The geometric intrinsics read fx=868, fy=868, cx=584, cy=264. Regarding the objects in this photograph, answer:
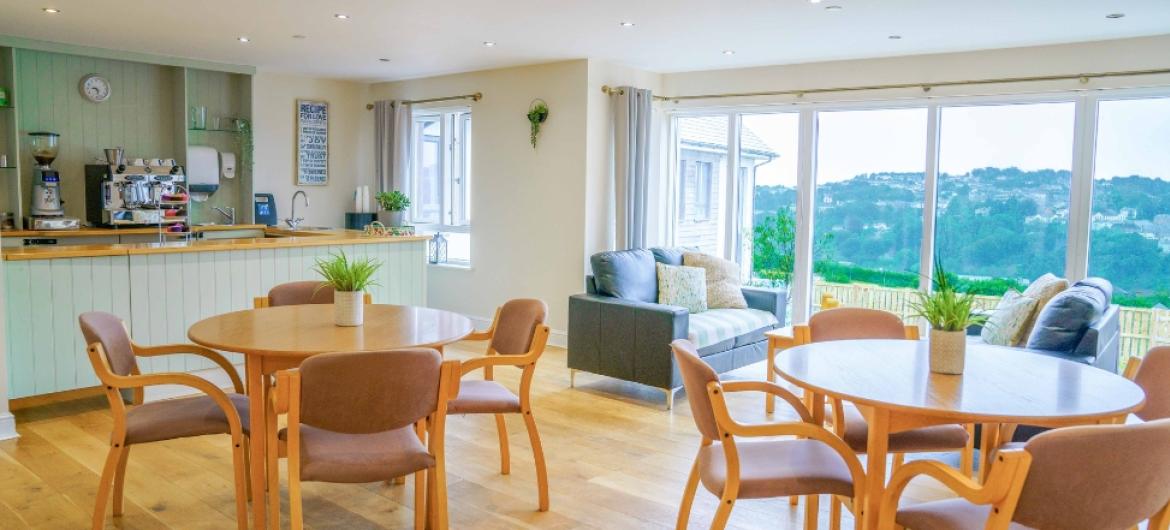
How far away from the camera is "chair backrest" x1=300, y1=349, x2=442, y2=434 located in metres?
2.47

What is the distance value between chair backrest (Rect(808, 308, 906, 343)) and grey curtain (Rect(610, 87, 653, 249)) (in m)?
3.24

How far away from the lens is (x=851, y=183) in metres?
6.50

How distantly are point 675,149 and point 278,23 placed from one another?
332cm

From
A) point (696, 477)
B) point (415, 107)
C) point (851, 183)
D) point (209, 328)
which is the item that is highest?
point (415, 107)

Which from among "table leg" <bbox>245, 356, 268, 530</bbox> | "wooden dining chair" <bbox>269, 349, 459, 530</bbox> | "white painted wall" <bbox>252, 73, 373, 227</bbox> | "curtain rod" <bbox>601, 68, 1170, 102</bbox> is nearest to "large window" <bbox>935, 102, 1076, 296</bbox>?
"curtain rod" <bbox>601, 68, 1170, 102</bbox>

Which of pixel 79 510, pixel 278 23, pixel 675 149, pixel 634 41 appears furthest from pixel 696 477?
pixel 675 149

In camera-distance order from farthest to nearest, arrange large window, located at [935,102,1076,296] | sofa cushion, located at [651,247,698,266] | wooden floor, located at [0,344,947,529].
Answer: sofa cushion, located at [651,247,698,266] → large window, located at [935,102,1076,296] → wooden floor, located at [0,344,947,529]

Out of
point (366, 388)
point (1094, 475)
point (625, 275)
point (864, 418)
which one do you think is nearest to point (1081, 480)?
point (1094, 475)

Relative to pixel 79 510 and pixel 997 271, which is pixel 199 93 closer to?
pixel 79 510

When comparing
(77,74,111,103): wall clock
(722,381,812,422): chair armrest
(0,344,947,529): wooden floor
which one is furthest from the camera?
(77,74,111,103): wall clock

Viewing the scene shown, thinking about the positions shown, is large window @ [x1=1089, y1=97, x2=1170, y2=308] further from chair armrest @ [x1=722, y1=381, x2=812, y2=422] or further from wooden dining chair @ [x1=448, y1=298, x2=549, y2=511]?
wooden dining chair @ [x1=448, y1=298, x2=549, y2=511]

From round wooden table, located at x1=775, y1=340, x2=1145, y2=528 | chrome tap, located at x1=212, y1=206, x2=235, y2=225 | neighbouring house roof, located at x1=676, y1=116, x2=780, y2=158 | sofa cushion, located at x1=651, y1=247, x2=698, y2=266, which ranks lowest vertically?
round wooden table, located at x1=775, y1=340, x2=1145, y2=528

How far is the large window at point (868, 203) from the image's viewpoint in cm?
623

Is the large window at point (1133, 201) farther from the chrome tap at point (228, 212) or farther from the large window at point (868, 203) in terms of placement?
the chrome tap at point (228, 212)
